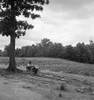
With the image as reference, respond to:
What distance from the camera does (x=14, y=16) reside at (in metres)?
15.9

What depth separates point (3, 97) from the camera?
653 centimetres

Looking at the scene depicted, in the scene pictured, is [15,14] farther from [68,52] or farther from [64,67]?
[68,52]

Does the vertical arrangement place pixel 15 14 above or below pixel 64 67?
above

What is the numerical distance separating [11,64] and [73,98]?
9.72m

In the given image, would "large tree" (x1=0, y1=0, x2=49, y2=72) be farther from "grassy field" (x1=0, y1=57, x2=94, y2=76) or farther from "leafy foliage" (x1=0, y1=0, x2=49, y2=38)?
"grassy field" (x1=0, y1=57, x2=94, y2=76)

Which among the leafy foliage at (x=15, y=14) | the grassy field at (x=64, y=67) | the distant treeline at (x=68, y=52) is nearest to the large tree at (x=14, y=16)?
the leafy foliage at (x=15, y=14)

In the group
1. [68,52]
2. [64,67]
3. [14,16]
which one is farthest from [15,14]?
[68,52]

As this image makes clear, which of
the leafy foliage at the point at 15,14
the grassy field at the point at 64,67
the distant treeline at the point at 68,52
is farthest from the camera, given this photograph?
the distant treeline at the point at 68,52

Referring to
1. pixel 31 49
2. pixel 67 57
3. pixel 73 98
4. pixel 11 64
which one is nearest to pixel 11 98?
pixel 73 98

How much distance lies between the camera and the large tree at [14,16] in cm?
1555

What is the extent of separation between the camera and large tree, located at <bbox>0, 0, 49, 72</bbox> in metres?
15.6

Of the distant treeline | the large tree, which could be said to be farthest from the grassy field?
the distant treeline

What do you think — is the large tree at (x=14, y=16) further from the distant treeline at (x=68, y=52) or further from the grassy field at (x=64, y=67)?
the distant treeline at (x=68, y=52)

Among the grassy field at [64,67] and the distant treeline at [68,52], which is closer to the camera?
the grassy field at [64,67]
